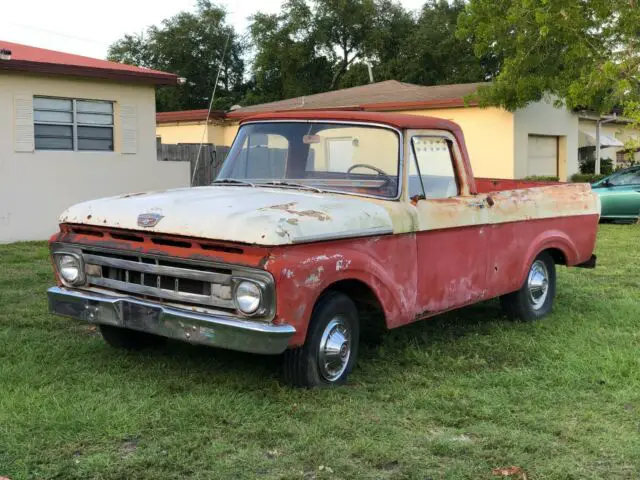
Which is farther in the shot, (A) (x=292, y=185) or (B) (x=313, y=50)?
(B) (x=313, y=50)

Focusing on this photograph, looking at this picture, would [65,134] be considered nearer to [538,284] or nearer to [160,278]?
[538,284]

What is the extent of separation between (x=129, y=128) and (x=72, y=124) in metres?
1.19

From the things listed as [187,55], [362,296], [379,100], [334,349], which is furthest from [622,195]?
[187,55]

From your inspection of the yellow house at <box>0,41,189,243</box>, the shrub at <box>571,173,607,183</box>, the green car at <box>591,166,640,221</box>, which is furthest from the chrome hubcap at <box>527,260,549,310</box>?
the shrub at <box>571,173,607,183</box>

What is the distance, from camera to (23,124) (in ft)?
44.0

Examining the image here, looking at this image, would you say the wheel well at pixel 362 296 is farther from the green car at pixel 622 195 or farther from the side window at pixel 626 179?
the side window at pixel 626 179

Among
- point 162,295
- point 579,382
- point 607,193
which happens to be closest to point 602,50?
point 607,193

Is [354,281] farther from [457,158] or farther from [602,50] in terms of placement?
[602,50]

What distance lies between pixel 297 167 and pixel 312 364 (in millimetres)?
1664

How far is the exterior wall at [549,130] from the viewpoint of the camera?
2109cm

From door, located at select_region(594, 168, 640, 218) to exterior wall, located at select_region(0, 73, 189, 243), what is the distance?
10.2m

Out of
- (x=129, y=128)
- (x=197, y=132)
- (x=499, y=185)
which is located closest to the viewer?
(x=499, y=185)

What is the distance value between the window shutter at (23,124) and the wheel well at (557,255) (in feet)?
32.3

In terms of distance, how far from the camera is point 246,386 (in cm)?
494
